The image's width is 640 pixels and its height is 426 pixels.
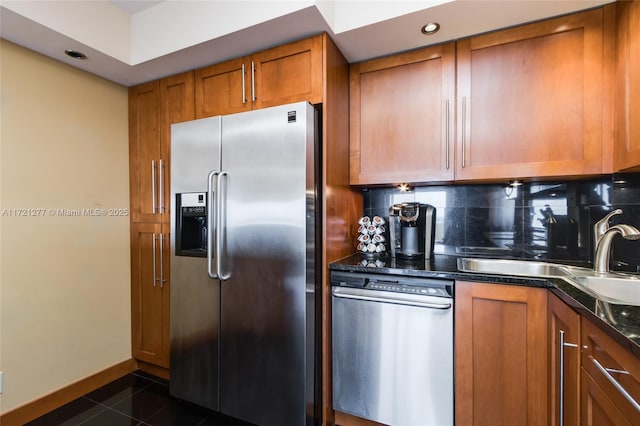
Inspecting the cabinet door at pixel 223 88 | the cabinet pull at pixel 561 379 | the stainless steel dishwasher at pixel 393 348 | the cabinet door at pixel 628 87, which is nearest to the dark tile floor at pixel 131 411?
the stainless steel dishwasher at pixel 393 348

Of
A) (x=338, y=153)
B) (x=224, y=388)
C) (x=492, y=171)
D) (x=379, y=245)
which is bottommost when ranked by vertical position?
(x=224, y=388)

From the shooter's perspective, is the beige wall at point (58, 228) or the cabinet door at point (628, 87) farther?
the beige wall at point (58, 228)

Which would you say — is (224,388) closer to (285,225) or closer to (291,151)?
(285,225)

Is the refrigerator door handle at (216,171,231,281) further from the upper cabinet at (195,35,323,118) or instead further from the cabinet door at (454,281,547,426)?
the cabinet door at (454,281,547,426)

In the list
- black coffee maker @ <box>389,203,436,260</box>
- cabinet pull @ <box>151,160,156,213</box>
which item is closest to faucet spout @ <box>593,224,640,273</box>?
black coffee maker @ <box>389,203,436,260</box>

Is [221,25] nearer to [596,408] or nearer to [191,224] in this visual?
[191,224]

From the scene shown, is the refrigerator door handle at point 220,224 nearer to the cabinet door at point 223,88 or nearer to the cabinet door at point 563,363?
the cabinet door at point 223,88

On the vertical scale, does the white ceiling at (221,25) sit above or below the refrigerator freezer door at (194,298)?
above

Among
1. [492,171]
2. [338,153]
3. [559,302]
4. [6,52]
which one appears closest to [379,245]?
[338,153]

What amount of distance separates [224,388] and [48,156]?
1.86 m

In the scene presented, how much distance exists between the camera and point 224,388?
A: 1697mm

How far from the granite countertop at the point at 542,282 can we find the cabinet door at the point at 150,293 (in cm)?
135

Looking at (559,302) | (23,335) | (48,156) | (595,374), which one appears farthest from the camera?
(48,156)

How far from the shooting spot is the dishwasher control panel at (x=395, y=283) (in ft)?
4.76
